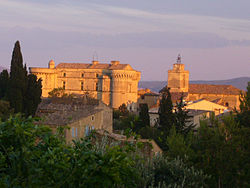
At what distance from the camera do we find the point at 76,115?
25031 millimetres

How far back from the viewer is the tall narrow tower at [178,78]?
90.7 m

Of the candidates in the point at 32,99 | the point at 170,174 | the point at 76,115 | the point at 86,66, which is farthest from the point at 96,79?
the point at 170,174

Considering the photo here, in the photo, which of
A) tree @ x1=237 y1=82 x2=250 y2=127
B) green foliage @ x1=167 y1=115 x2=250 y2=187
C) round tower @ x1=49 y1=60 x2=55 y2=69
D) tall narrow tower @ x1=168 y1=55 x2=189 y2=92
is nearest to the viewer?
green foliage @ x1=167 y1=115 x2=250 y2=187

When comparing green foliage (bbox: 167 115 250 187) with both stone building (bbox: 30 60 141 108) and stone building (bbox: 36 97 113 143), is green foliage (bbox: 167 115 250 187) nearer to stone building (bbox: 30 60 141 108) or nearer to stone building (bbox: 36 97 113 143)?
stone building (bbox: 36 97 113 143)

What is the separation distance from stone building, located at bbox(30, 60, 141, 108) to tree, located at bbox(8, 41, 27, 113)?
44.9 meters

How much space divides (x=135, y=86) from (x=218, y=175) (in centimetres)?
6690

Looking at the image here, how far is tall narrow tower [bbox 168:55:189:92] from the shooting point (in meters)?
90.7

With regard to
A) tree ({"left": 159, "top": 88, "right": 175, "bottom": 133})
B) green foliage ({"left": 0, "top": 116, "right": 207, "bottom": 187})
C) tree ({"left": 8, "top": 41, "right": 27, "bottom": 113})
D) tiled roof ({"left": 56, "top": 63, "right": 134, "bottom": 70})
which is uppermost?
tiled roof ({"left": 56, "top": 63, "right": 134, "bottom": 70})

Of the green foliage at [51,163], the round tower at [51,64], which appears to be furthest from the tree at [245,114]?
the round tower at [51,64]

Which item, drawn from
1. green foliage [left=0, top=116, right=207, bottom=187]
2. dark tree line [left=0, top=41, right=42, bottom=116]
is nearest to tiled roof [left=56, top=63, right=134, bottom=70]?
dark tree line [left=0, top=41, right=42, bottom=116]

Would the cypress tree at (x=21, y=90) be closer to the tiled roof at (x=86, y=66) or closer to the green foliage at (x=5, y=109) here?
the green foliage at (x=5, y=109)

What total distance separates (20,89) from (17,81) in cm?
58

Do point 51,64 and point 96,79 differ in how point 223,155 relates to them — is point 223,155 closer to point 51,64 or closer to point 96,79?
point 96,79

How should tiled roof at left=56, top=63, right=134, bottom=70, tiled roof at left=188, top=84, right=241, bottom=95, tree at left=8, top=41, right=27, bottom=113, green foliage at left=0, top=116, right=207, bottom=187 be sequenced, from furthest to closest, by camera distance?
tiled roof at left=188, top=84, right=241, bottom=95
tiled roof at left=56, top=63, right=134, bottom=70
tree at left=8, top=41, right=27, bottom=113
green foliage at left=0, top=116, right=207, bottom=187
